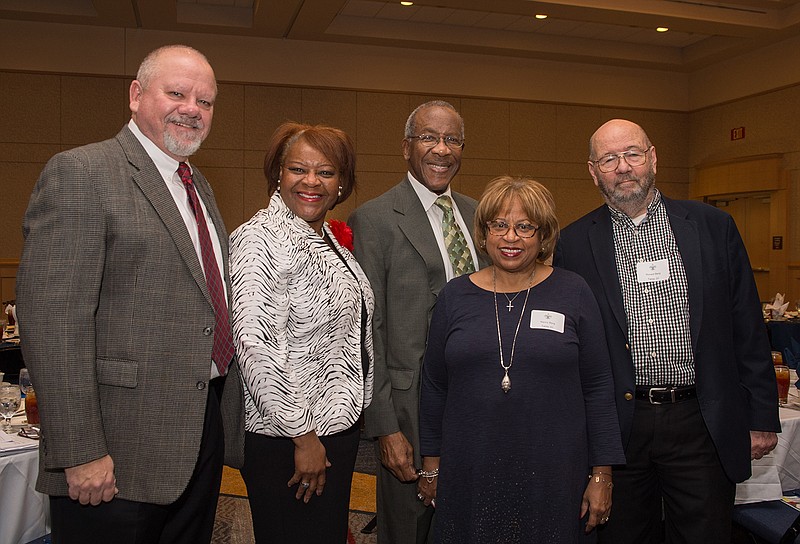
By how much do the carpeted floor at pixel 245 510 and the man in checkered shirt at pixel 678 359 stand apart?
6.06ft

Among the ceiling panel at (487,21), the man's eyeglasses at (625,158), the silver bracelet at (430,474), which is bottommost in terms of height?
Result: the silver bracelet at (430,474)

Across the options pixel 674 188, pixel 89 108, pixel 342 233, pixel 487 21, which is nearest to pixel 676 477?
pixel 342 233

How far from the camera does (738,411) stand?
2.44 m

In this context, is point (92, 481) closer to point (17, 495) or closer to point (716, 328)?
point (17, 495)

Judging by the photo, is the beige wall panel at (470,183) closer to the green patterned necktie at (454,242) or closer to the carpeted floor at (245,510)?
the carpeted floor at (245,510)

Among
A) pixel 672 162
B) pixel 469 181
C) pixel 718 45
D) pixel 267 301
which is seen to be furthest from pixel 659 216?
pixel 672 162

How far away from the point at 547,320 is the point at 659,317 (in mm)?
556

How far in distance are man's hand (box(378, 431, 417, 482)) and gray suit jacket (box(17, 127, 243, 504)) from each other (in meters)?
0.76

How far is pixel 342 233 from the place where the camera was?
2449 mm

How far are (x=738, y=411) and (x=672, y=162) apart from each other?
995cm

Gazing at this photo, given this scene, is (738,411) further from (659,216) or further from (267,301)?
(267,301)

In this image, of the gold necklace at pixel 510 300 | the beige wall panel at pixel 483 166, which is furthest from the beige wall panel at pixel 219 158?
the gold necklace at pixel 510 300

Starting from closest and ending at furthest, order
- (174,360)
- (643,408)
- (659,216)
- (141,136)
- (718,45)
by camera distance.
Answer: (174,360), (141,136), (643,408), (659,216), (718,45)

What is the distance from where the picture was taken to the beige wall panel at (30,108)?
906 centimetres
